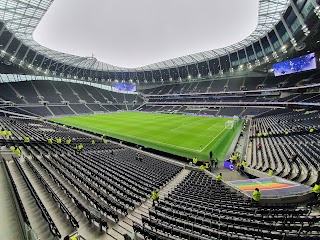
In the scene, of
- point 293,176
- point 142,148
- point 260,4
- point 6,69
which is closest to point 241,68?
point 260,4

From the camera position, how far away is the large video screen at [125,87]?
3996 inches

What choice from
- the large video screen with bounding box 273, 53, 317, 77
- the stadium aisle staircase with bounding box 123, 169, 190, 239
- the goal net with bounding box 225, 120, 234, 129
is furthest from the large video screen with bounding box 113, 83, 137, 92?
the stadium aisle staircase with bounding box 123, 169, 190, 239

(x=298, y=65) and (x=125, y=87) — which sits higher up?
(x=125, y=87)

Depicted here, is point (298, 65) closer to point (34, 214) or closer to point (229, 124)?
point (229, 124)

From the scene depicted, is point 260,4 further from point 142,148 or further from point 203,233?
point 203,233

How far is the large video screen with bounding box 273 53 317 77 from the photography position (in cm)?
4200

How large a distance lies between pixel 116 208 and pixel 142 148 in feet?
56.2

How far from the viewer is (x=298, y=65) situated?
46031 millimetres

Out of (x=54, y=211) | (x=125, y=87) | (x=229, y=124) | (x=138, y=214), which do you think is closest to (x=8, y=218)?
(x=54, y=211)

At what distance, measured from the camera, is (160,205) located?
30.2 feet

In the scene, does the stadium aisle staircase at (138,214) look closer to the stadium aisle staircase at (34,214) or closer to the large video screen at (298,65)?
the stadium aisle staircase at (34,214)

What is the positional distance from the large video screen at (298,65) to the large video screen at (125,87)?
72.0 metres

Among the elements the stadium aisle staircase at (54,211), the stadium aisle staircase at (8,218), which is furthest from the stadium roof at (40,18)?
the stadium aisle staircase at (8,218)

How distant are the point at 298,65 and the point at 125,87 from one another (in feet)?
259
